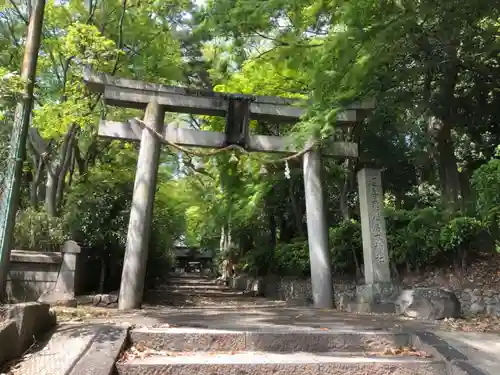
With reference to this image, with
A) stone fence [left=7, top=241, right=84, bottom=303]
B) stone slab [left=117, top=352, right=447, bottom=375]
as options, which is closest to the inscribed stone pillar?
stone slab [left=117, top=352, right=447, bottom=375]

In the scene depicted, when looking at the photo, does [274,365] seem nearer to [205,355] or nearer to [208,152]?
[205,355]

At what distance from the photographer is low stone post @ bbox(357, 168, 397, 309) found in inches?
350

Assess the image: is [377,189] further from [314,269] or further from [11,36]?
[11,36]

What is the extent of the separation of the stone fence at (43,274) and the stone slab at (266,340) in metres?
5.76

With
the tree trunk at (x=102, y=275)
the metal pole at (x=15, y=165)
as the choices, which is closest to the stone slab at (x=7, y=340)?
the metal pole at (x=15, y=165)

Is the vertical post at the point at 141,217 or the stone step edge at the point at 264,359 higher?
the vertical post at the point at 141,217

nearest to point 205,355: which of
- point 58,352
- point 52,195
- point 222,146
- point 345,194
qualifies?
point 58,352

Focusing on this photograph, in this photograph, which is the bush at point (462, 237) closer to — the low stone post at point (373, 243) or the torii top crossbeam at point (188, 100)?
the low stone post at point (373, 243)

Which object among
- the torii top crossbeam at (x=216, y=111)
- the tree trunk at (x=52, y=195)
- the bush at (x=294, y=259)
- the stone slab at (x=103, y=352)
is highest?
the torii top crossbeam at (x=216, y=111)

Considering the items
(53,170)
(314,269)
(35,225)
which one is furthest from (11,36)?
(314,269)

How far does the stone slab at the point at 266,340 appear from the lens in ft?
14.3

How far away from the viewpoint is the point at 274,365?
3.81 meters

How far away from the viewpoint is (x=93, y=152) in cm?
1397

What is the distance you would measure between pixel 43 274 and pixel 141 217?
8.52 ft
